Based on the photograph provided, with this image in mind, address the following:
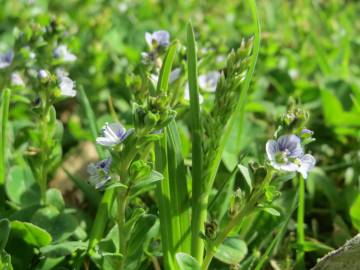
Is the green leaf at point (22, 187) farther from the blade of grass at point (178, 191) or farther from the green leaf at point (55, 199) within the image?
the blade of grass at point (178, 191)

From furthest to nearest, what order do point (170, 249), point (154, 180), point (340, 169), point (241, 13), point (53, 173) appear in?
point (241, 13)
point (340, 169)
point (53, 173)
point (170, 249)
point (154, 180)

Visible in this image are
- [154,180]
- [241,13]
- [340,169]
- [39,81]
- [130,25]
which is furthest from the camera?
[241,13]

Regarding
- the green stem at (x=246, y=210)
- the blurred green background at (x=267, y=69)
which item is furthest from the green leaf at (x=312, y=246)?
the green stem at (x=246, y=210)

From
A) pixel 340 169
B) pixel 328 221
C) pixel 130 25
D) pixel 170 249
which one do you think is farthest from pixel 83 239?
pixel 130 25

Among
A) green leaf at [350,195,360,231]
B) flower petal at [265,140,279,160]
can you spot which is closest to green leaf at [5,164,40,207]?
flower petal at [265,140,279,160]

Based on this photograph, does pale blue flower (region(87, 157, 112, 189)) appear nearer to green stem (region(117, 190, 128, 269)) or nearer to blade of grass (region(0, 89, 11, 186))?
green stem (region(117, 190, 128, 269))

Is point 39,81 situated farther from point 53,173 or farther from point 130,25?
point 130,25

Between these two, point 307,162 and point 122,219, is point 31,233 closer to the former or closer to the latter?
point 122,219

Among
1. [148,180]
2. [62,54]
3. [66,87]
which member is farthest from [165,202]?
[62,54]
